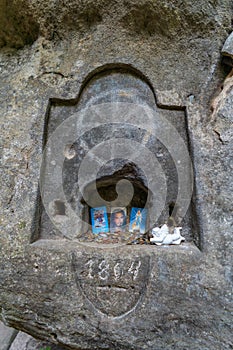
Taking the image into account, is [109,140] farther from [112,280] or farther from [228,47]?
[228,47]

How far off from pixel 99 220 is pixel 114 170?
455mm

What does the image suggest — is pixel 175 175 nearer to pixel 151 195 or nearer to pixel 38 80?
pixel 151 195

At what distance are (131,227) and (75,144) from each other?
0.83 meters

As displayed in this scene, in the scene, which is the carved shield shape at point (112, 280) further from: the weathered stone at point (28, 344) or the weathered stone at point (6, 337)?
the weathered stone at point (6, 337)

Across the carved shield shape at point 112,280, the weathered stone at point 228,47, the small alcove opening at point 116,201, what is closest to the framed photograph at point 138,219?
the small alcove opening at point 116,201

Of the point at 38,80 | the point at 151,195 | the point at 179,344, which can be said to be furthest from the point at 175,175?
the point at 38,80

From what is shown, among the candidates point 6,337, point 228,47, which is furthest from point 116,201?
point 6,337

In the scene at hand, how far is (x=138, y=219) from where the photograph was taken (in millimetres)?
2238

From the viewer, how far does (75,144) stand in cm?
219

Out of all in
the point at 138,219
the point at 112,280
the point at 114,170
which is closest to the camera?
the point at 112,280

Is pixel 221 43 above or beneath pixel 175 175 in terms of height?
above

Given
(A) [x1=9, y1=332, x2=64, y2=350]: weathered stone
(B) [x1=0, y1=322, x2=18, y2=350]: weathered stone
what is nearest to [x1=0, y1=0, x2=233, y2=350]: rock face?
(A) [x1=9, y1=332, x2=64, y2=350]: weathered stone

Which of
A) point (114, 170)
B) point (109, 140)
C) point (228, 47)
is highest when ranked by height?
point (228, 47)

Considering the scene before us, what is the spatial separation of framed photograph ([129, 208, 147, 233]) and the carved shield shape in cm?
44
